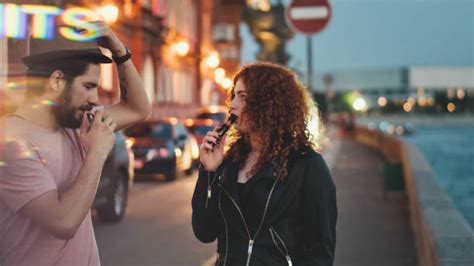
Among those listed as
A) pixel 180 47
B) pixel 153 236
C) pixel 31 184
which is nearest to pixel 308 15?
pixel 153 236

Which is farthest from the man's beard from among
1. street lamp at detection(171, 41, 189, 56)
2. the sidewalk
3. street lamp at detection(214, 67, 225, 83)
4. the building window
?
the building window

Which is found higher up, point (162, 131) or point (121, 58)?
point (121, 58)

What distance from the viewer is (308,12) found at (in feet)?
38.4

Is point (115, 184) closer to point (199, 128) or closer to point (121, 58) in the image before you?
point (121, 58)

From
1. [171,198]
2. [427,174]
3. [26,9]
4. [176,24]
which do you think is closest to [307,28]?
[427,174]

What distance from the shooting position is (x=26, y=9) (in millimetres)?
3637

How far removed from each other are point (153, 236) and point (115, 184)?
71.2 inches

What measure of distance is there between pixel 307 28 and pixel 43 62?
8.89m

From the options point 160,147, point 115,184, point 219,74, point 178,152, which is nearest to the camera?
point 115,184

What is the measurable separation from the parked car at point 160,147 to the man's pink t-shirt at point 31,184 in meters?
17.6

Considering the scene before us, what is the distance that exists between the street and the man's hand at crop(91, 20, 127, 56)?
6101 mm

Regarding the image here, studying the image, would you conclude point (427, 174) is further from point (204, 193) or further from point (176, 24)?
point (176, 24)

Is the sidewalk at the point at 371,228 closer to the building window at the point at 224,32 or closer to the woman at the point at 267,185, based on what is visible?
the woman at the point at 267,185

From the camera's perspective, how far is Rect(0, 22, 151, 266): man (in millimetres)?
2857
